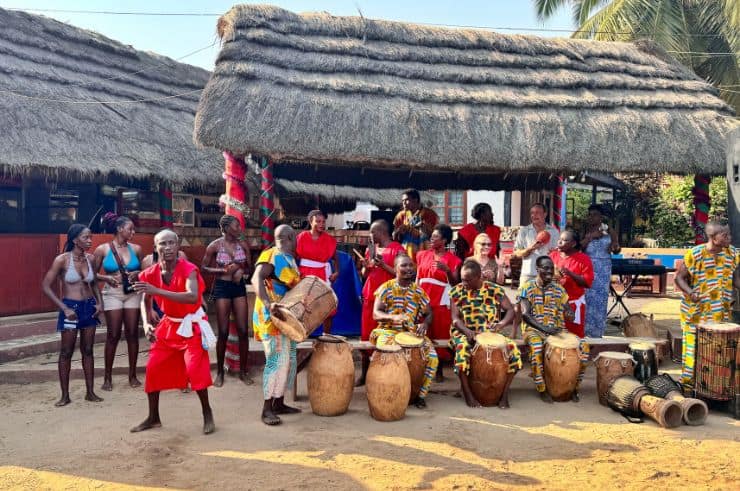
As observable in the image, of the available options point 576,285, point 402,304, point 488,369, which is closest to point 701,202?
point 576,285

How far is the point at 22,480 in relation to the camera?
3768mm

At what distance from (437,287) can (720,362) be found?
2.70 metres

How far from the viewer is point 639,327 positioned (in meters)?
7.59

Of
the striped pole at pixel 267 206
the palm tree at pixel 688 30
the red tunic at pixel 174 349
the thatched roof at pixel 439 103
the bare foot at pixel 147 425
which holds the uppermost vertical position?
the palm tree at pixel 688 30

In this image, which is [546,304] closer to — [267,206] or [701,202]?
[267,206]

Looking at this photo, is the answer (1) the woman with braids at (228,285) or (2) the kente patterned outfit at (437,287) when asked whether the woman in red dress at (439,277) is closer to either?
(2) the kente patterned outfit at (437,287)

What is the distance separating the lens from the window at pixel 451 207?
753 inches

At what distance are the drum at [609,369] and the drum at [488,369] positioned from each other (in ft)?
3.17

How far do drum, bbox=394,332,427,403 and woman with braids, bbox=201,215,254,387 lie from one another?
5.98ft

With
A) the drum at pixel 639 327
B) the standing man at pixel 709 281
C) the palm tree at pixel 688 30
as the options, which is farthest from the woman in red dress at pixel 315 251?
the palm tree at pixel 688 30

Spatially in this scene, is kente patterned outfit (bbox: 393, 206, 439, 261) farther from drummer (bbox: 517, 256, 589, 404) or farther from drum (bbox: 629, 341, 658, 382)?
drum (bbox: 629, 341, 658, 382)

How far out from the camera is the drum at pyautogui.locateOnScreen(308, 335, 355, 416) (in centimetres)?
511

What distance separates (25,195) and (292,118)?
18.9ft

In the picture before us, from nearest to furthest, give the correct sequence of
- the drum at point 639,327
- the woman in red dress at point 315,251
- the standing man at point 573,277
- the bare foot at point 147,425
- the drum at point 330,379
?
the bare foot at point 147,425 < the drum at point 330,379 < the woman in red dress at point 315,251 < the standing man at point 573,277 < the drum at point 639,327
